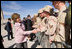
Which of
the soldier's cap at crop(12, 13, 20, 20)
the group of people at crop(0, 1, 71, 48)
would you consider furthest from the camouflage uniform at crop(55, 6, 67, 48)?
the soldier's cap at crop(12, 13, 20, 20)

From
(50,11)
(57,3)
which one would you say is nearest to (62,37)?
(57,3)

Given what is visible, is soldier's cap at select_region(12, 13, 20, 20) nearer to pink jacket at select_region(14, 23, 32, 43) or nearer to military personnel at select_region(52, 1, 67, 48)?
pink jacket at select_region(14, 23, 32, 43)

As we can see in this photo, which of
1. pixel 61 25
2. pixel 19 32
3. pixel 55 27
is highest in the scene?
pixel 61 25

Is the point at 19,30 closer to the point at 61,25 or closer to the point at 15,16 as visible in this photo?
the point at 15,16

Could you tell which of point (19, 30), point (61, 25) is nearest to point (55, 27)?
point (61, 25)

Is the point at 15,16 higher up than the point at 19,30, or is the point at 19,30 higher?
the point at 15,16

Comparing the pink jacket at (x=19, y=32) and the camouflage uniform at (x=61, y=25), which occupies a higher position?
the camouflage uniform at (x=61, y=25)

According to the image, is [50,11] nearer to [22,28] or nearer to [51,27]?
[51,27]

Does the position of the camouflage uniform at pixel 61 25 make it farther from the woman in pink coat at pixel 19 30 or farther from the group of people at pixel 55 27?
the woman in pink coat at pixel 19 30

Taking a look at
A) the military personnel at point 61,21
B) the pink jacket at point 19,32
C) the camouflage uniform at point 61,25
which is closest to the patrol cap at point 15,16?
the pink jacket at point 19,32

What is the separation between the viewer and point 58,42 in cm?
197

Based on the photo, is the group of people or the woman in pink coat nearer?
the group of people

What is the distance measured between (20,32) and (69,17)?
1629mm

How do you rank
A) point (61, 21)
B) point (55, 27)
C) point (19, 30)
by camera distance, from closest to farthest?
point (61, 21) → point (55, 27) → point (19, 30)
